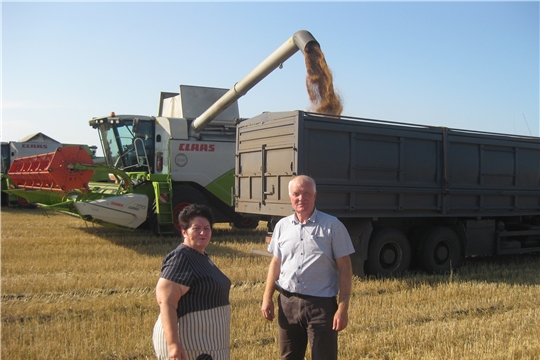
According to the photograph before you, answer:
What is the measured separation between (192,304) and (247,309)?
3035 mm

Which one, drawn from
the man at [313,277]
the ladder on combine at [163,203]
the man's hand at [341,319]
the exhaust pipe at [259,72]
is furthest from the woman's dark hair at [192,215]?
the ladder on combine at [163,203]

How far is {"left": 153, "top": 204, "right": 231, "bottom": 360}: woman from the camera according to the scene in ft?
9.00

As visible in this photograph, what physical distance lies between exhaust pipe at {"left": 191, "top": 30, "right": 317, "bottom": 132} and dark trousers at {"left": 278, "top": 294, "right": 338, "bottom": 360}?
621 centimetres

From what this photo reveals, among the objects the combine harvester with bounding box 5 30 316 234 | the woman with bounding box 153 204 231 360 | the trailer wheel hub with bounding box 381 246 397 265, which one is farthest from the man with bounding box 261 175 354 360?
the combine harvester with bounding box 5 30 316 234

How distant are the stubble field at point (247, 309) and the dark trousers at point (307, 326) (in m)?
0.92

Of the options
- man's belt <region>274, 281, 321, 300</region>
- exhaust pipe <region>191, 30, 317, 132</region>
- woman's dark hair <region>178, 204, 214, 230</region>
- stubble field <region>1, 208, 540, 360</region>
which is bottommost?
stubble field <region>1, 208, 540, 360</region>

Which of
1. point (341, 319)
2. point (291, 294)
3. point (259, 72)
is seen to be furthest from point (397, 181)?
point (341, 319)

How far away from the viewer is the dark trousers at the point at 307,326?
336 cm

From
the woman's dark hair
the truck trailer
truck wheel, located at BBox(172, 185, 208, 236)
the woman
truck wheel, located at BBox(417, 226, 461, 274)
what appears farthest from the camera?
truck wheel, located at BBox(172, 185, 208, 236)

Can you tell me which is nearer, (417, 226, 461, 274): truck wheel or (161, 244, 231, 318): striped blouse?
(161, 244, 231, 318): striped blouse

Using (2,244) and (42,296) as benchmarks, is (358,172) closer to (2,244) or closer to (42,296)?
(42,296)

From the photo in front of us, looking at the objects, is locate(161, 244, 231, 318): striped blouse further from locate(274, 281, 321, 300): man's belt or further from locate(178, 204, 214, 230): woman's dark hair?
locate(274, 281, 321, 300): man's belt

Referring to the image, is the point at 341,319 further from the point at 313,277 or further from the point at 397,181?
the point at 397,181

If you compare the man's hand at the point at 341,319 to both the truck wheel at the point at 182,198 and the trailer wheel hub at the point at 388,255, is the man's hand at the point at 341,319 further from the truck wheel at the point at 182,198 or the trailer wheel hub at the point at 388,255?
the truck wheel at the point at 182,198
